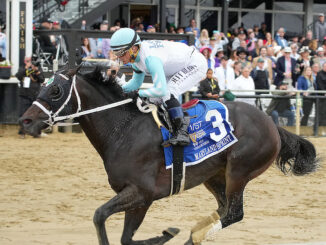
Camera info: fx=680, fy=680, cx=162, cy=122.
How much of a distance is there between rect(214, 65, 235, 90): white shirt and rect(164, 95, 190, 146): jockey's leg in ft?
28.3

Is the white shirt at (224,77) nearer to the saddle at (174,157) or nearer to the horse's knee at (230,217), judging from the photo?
the horse's knee at (230,217)

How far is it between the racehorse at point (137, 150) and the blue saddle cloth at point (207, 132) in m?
0.07

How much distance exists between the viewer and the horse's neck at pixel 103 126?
18.1ft

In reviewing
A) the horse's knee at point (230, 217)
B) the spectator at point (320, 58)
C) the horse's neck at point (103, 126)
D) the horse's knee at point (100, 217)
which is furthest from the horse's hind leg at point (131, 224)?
the spectator at point (320, 58)

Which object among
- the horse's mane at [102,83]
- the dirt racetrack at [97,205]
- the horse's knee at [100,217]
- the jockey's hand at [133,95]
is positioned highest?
the horse's mane at [102,83]

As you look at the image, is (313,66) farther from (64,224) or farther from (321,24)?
(64,224)

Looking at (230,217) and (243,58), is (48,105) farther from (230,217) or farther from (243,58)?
(243,58)

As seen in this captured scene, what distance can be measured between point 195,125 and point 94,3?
12.7 meters

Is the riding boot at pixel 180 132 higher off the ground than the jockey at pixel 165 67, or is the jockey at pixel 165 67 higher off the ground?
the jockey at pixel 165 67

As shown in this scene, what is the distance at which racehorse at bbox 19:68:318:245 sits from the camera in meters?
5.38

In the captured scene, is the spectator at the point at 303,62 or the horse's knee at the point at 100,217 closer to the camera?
the horse's knee at the point at 100,217

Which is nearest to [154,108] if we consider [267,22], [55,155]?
A: [55,155]

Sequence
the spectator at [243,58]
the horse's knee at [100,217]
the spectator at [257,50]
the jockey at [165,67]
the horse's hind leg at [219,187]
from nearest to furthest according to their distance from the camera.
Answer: the horse's knee at [100,217], the jockey at [165,67], the horse's hind leg at [219,187], the spectator at [243,58], the spectator at [257,50]

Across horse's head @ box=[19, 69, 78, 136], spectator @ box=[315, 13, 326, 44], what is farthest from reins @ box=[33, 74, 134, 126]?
spectator @ box=[315, 13, 326, 44]
